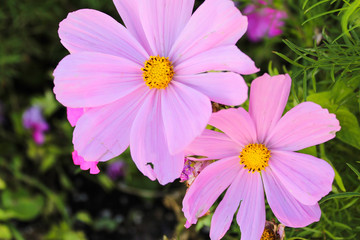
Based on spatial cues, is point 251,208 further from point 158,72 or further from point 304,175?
point 158,72

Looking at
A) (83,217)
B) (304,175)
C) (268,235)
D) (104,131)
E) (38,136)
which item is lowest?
(83,217)

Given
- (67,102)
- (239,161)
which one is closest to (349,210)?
(239,161)

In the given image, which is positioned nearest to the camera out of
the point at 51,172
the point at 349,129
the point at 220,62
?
the point at 220,62

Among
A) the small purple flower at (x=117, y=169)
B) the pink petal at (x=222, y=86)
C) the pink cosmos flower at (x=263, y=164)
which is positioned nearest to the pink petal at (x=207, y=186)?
the pink cosmos flower at (x=263, y=164)

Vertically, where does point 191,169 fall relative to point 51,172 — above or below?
above

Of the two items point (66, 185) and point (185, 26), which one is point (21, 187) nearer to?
point (66, 185)

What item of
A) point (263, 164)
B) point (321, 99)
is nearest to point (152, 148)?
point (263, 164)

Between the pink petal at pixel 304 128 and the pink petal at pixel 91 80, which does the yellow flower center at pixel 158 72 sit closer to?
the pink petal at pixel 91 80
